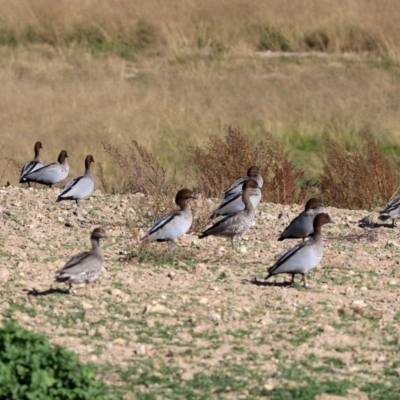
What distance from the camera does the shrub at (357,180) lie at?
17188 millimetres

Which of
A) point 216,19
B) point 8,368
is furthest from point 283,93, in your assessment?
point 8,368

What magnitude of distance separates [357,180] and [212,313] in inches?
325

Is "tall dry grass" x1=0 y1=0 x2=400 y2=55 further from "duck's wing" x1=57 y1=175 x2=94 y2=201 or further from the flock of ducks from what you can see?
"duck's wing" x1=57 y1=175 x2=94 y2=201

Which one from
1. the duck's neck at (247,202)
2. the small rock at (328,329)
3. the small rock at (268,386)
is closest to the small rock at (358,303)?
the small rock at (328,329)

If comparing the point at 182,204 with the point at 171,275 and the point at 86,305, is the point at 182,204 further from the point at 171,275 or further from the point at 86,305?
the point at 86,305

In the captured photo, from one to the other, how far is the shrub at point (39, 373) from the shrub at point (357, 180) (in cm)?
1063

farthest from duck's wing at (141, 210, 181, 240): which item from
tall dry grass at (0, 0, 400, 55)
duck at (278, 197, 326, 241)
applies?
tall dry grass at (0, 0, 400, 55)

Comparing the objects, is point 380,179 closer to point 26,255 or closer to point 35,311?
point 26,255

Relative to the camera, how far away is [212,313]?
30.9ft

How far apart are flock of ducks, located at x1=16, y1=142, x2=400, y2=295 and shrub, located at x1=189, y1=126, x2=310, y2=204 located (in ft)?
3.89

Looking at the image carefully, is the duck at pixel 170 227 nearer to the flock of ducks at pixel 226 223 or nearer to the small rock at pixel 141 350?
the flock of ducks at pixel 226 223

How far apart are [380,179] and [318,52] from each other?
16356 mm

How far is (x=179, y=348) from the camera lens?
8555 millimetres

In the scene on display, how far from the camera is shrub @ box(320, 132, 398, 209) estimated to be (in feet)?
→ 56.4
